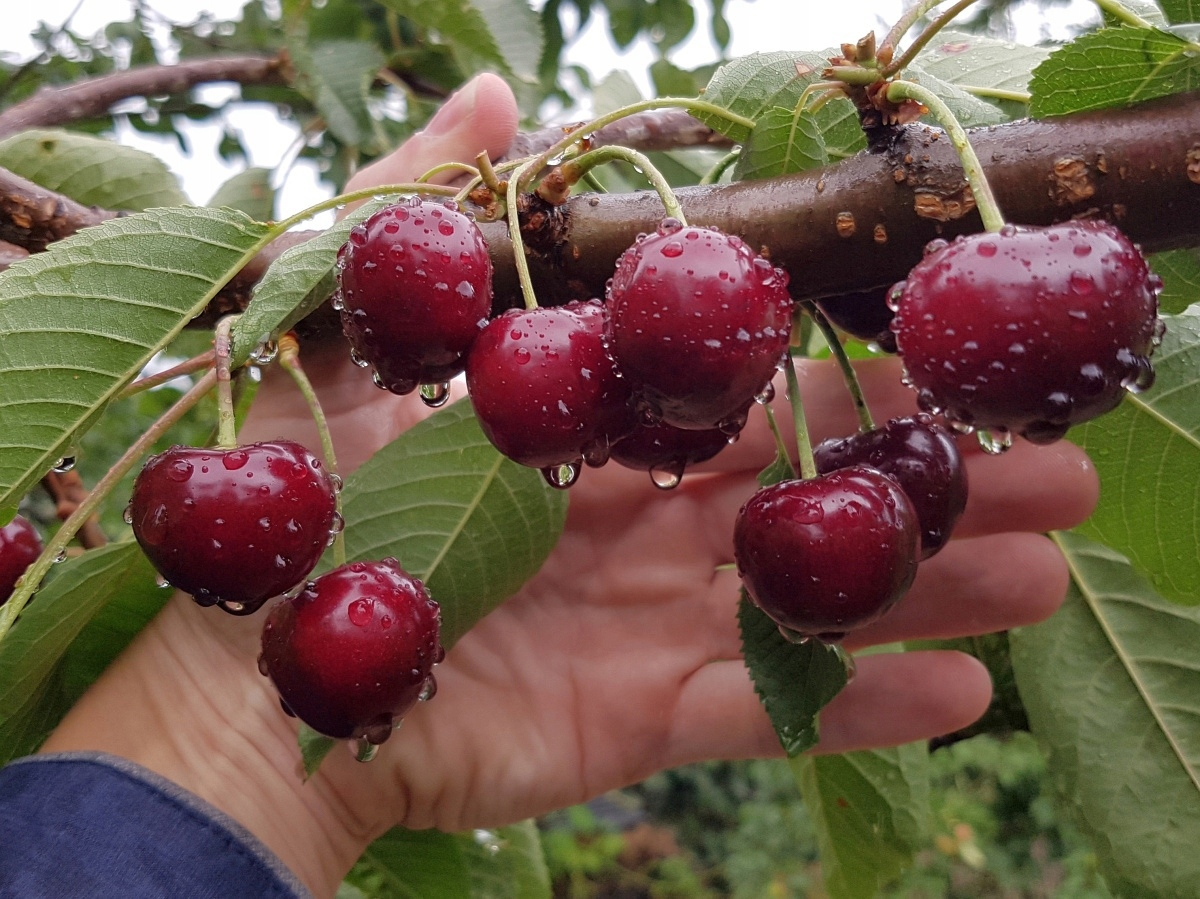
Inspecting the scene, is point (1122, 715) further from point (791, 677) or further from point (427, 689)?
point (427, 689)

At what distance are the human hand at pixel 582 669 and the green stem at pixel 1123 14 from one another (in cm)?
64

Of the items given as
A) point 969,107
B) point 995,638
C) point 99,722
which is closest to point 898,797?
point 995,638

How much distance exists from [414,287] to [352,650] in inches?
12.9

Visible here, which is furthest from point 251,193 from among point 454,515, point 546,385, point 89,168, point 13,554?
point 546,385

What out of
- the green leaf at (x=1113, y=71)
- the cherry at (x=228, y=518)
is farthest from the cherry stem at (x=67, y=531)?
the green leaf at (x=1113, y=71)

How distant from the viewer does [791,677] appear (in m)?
0.93

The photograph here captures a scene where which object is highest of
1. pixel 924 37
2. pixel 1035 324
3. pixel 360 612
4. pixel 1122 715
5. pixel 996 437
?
pixel 924 37

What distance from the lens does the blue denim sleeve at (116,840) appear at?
1.05m

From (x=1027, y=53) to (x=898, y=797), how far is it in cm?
113

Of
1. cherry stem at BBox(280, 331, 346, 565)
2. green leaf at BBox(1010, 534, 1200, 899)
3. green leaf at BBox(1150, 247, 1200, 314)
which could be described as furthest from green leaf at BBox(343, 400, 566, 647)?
green leaf at BBox(1010, 534, 1200, 899)

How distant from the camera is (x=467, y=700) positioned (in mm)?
1431

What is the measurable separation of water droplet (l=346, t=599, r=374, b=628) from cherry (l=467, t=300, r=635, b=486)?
215 millimetres

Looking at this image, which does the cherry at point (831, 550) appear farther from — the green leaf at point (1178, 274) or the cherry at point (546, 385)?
the green leaf at point (1178, 274)

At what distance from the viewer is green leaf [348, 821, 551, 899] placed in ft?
5.00
